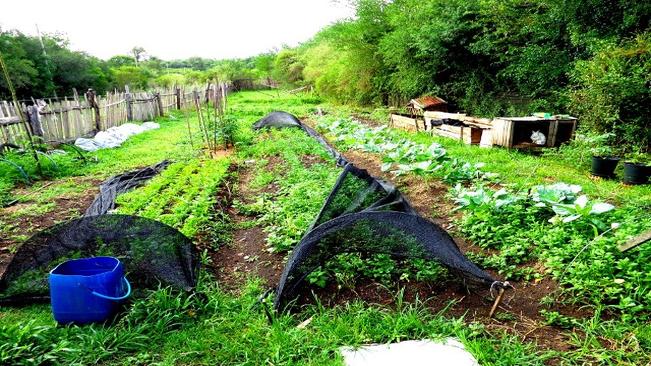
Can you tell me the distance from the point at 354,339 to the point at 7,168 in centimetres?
699

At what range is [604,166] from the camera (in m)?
5.96

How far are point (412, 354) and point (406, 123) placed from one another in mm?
9575

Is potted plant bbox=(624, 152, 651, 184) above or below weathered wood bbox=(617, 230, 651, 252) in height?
below

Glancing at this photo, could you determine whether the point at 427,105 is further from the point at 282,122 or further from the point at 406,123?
the point at 282,122

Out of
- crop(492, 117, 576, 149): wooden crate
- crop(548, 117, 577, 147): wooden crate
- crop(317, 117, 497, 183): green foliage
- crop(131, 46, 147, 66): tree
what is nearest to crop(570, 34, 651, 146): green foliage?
crop(548, 117, 577, 147): wooden crate

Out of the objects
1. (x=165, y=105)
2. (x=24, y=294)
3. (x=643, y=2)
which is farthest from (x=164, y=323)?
(x=165, y=105)

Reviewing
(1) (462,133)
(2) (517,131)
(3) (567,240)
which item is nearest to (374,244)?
(3) (567,240)

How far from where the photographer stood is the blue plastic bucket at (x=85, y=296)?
2520 mm

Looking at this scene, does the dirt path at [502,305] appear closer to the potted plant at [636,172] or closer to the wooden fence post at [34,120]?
the potted plant at [636,172]

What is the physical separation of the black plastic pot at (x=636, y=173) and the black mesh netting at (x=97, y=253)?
5916 millimetres

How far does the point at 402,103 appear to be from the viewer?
16.5 m

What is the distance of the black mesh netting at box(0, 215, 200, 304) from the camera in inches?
115

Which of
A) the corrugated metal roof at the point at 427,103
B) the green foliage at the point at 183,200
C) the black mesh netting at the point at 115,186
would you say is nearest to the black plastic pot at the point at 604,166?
the green foliage at the point at 183,200

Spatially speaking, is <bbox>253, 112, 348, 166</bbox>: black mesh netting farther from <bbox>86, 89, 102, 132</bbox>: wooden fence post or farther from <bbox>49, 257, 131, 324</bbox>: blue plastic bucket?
<bbox>49, 257, 131, 324</bbox>: blue plastic bucket
